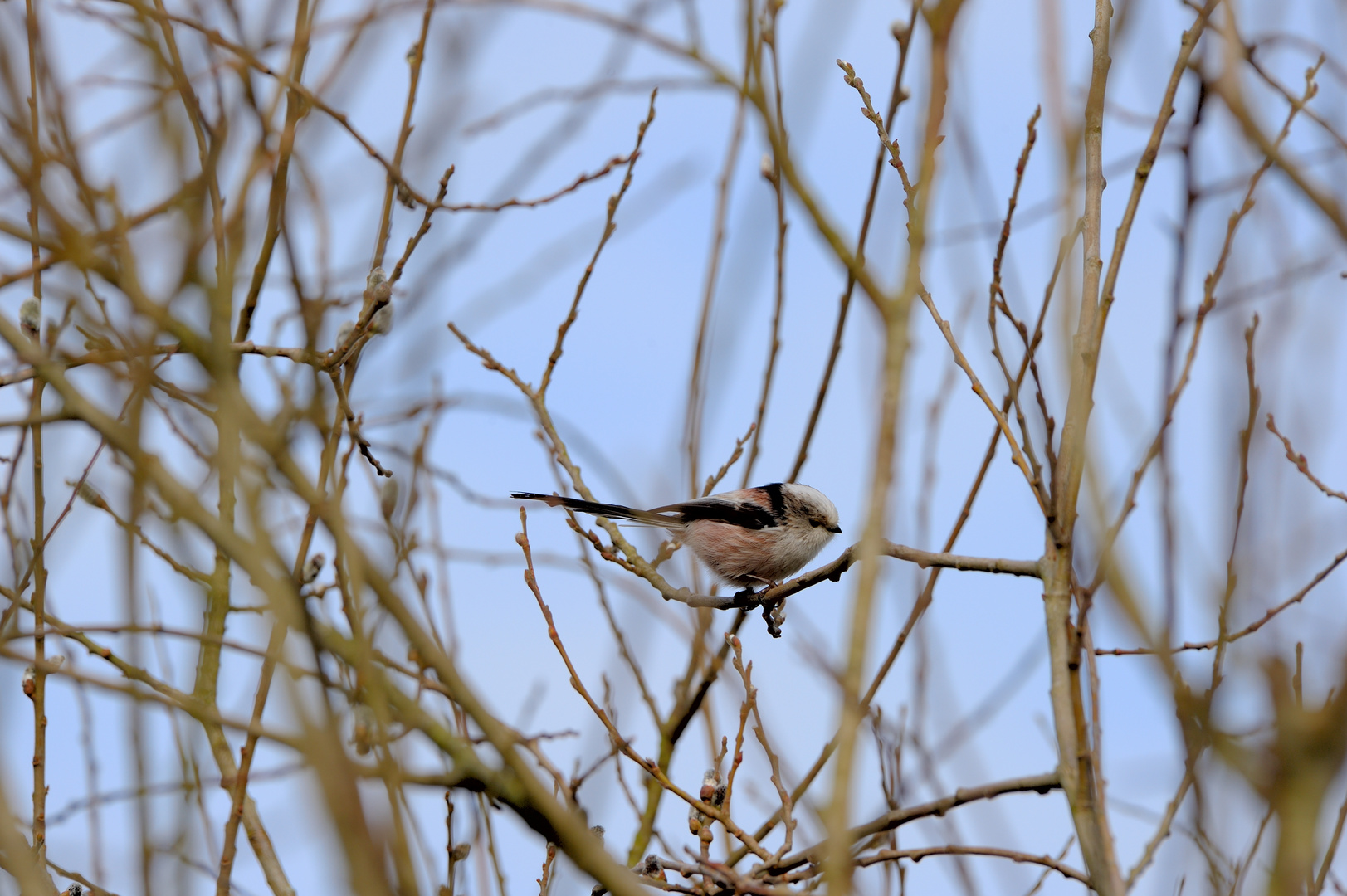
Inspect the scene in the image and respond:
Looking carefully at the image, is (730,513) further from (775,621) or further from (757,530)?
(775,621)

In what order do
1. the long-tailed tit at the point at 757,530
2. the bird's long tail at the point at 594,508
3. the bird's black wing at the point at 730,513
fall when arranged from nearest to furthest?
the bird's long tail at the point at 594,508 < the bird's black wing at the point at 730,513 < the long-tailed tit at the point at 757,530

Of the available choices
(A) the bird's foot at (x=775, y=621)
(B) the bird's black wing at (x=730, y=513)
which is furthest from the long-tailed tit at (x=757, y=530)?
(A) the bird's foot at (x=775, y=621)

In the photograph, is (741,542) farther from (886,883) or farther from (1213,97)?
(1213,97)

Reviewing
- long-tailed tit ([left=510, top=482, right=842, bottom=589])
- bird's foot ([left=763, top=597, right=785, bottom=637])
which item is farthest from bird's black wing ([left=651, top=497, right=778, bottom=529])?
bird's foot ([left=763, top=597, right=785, bottom=637])

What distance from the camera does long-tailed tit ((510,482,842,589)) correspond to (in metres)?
5.02

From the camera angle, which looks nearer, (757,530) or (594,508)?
(594,508)

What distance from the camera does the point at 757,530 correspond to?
16.8ft

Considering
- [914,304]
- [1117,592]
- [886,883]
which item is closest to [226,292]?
[914,304]

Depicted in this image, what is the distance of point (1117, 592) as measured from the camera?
5.41 ft

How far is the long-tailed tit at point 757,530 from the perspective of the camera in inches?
198

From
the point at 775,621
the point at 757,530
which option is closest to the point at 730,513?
the point at 757,530

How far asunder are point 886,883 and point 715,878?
1051mm

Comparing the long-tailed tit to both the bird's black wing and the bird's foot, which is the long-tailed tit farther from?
the bird's foot

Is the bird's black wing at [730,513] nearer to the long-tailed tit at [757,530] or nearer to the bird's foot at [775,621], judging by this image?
the long-tailed tit at [757,530]
